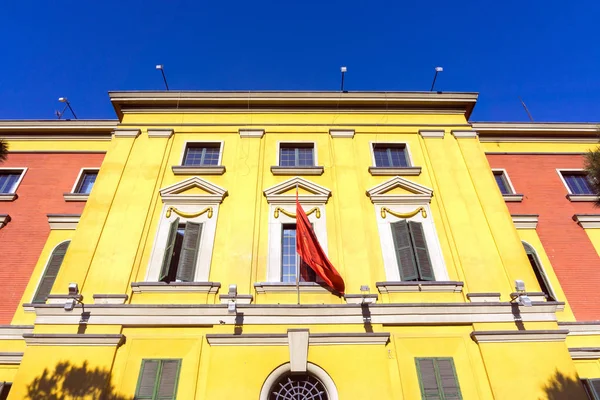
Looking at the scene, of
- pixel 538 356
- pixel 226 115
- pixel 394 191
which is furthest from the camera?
pixel 226 115

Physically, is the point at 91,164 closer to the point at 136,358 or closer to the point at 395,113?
the point at 136,358

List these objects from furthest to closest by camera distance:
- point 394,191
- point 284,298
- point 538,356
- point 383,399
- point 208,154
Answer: point 208,154, point 394,191, point 284,298, point 538,356, point 383,399

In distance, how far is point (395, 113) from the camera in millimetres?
14742

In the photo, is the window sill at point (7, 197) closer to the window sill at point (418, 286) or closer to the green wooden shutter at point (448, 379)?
the window sill at point (418, 286)

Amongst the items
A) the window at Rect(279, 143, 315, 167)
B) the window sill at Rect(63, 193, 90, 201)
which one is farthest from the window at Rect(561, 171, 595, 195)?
the window sill at Rect(63, 193, 90, 201)

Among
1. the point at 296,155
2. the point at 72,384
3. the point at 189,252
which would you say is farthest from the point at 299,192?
the point at 72,384

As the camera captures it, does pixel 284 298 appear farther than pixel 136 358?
Yes

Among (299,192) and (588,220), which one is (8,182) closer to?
(299,192)

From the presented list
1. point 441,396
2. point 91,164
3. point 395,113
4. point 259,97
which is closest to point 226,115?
point 259,97

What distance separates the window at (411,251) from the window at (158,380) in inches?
239

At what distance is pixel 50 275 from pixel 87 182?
4.01 metres

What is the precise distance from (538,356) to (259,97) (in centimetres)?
1175

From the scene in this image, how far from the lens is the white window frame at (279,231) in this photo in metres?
10.4

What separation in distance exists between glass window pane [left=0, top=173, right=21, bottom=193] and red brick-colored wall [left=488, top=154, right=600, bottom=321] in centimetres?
1794
